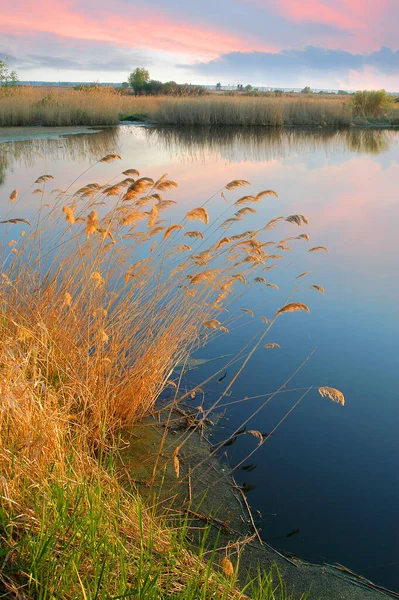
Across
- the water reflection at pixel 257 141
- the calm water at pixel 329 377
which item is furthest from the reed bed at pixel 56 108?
the calm water at pixel 329 377

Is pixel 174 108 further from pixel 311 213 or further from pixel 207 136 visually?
pixel 311 213

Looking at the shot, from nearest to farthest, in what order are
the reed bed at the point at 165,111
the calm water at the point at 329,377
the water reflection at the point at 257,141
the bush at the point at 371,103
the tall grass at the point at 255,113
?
the calm water at the point at 329,377 < the water reflection at the point at 257,141 < the reed bed at the point at 165,111 < the tall grass at the point at 255,113 < the bush at the point at 371,103

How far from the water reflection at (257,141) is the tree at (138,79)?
2646cm

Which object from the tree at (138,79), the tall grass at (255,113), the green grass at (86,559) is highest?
the tree at (138,79)

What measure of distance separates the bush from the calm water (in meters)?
15.3

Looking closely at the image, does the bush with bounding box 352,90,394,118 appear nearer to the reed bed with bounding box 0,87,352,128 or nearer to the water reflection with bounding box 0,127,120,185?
the reed bed with bounding box 0,87,352,128

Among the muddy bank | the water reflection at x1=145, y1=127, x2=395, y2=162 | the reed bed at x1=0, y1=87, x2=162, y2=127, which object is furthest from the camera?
the reed bed at x1=0, y1=87, x2=162, y2=127

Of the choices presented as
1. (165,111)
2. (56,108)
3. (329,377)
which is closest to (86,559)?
(329,377)

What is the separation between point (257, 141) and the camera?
17.1 meters

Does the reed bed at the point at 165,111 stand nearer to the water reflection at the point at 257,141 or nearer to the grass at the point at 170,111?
the grass at the point at 170,111

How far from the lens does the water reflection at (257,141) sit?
14.4 metres

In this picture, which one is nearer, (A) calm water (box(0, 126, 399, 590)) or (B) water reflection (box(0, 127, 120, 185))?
(A) calm water (box(0, 126, 399, 590))

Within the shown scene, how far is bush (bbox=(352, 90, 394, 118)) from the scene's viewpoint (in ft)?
78.8

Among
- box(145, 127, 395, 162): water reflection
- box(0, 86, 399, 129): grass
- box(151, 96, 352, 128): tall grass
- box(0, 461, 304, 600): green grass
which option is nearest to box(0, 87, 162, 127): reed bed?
box(0, 86, 399, 129): grass
